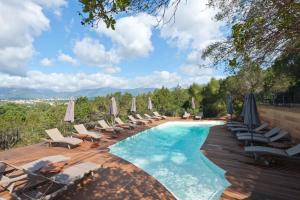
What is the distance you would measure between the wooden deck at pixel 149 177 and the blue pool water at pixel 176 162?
0.39m

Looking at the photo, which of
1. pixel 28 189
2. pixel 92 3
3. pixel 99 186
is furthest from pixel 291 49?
pixel 28 189

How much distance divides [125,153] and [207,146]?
372cm

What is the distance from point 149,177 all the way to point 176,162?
2686mm

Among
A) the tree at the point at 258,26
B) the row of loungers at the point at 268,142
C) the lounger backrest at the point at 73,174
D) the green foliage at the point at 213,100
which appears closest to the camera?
the tree at the point at 258,26

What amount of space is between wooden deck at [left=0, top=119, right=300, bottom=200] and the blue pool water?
1.27 ft

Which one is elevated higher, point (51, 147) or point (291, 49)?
point (291, 49)

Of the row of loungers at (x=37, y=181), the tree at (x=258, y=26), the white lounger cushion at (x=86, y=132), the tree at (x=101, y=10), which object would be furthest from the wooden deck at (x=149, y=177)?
the tree at (x=101, y=10)

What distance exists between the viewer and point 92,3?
2.68m

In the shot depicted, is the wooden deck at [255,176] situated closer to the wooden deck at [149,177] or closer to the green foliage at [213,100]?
the wooden deck at [149,177]

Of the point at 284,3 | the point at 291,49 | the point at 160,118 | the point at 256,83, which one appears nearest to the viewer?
the point at 284,3

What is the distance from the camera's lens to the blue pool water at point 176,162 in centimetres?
714

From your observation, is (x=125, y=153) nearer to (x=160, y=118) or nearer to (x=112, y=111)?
(x=112, y=111)

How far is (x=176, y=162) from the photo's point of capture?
1010 cm

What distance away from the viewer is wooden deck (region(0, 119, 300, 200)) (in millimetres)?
6211
